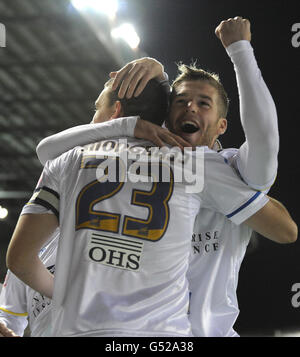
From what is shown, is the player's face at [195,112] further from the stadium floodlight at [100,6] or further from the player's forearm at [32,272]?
the stadium floodlight at [100,6]

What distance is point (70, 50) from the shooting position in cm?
1071

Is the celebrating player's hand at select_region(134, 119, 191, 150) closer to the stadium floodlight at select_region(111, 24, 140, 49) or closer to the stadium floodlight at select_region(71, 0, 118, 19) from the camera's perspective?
the stadium floodlight at select_region(111, 24, 140, 49)

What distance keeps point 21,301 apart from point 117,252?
4.11 ft

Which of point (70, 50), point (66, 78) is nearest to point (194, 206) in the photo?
point (70, 50)

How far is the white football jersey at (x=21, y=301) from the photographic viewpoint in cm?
230

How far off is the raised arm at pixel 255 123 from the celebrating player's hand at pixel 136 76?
39 centimetres

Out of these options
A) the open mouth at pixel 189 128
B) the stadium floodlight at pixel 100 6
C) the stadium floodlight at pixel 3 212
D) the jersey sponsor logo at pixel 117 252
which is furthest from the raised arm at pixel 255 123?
the stadium floodlight at pixel 3 212

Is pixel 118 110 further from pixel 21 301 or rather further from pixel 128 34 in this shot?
pixel 128 34

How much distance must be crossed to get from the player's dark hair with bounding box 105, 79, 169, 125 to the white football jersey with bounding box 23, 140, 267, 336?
29cm

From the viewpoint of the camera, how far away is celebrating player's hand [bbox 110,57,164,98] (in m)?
1.88

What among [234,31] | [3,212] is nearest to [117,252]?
[234,31]
